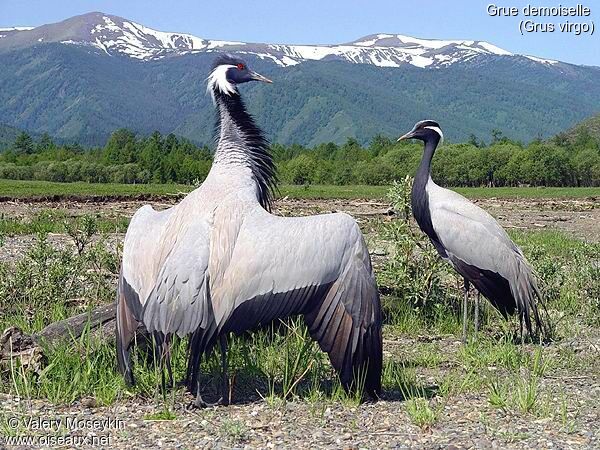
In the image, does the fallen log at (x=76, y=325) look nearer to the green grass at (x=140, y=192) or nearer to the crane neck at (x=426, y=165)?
the crane neck at (x=426, y=165)

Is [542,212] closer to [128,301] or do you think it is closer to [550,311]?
[550,311]

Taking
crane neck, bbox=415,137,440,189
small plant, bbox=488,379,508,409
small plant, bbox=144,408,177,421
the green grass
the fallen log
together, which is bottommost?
the green grass

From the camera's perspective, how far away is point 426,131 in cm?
1174

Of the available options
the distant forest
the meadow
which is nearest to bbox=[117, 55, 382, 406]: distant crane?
the meadow

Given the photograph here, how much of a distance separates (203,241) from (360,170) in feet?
301

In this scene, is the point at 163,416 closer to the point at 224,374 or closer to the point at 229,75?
the point at 224,374

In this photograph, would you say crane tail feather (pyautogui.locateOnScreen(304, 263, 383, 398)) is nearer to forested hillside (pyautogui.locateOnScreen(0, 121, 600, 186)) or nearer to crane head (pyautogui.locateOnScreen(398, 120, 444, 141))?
crane head (pyautogui.locateOnScreen(398, 120, 444, 141))

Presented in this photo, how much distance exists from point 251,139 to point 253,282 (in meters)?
1.62

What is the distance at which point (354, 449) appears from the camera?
6.08m

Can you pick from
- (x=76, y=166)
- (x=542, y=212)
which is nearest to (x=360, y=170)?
(x=76, y=166)

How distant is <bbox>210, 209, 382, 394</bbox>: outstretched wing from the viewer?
Answer: 6680 millimetres

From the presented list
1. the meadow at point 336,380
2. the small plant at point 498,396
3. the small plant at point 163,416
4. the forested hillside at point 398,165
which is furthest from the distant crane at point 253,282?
the forested hillside at point 398,165

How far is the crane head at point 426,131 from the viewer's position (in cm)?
1164

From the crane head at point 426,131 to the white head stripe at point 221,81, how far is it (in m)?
4.38
